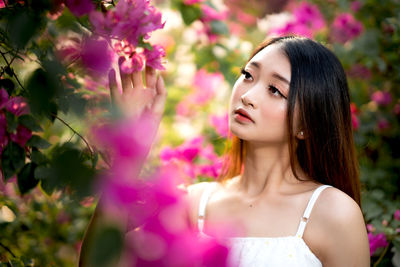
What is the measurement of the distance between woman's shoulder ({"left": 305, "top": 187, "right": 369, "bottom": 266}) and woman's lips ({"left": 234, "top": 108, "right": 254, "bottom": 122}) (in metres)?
0.31

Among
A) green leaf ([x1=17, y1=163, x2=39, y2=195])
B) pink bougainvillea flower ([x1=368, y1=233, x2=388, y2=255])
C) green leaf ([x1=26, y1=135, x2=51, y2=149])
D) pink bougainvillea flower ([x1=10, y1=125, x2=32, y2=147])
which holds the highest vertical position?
pink bougainvillea flower ([x1=10, y1=125, x2=32, y2=147])

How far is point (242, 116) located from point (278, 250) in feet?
1.25

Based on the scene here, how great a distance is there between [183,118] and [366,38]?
1123 mm

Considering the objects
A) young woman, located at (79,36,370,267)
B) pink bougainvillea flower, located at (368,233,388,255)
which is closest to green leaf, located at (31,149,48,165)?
young woman, located at (79,36,370,267)

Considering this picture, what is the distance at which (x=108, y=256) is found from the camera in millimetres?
412

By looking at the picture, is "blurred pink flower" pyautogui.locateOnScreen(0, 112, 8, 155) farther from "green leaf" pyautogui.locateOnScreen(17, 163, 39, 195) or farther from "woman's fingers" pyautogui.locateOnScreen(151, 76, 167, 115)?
"woman's fingers" pyautogui.locateOnScreen(151, 76, 167, 115)

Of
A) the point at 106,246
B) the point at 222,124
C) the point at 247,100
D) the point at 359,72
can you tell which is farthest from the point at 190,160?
the point at 106,246

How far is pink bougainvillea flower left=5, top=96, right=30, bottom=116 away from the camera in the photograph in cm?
91

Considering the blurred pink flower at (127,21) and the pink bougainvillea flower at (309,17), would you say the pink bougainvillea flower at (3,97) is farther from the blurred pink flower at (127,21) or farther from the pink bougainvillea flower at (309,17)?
the pink bougainvillea flower at (309,17)

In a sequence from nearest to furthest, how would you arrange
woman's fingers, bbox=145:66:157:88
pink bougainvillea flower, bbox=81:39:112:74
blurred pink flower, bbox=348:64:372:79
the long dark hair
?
pink bougainvillea flower, bbox=81:39:112:74, woman's fingers, bbox=145:66:157:88, the long dark hair, blurred pink flower, bbox=348:64:372:79

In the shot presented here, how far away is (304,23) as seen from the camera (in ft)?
8.04

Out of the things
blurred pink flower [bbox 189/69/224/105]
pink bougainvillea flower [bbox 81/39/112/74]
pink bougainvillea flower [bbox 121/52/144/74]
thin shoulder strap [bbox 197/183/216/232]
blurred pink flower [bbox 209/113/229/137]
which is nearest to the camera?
pink bougainvillea flower [bbox 81/39/112/74]

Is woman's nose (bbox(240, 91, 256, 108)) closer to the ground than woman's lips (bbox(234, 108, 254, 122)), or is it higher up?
higher up

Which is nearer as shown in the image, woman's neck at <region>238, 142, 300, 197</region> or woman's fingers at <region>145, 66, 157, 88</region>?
woman's fingers at <region>145, 66, 157, 88</region>
